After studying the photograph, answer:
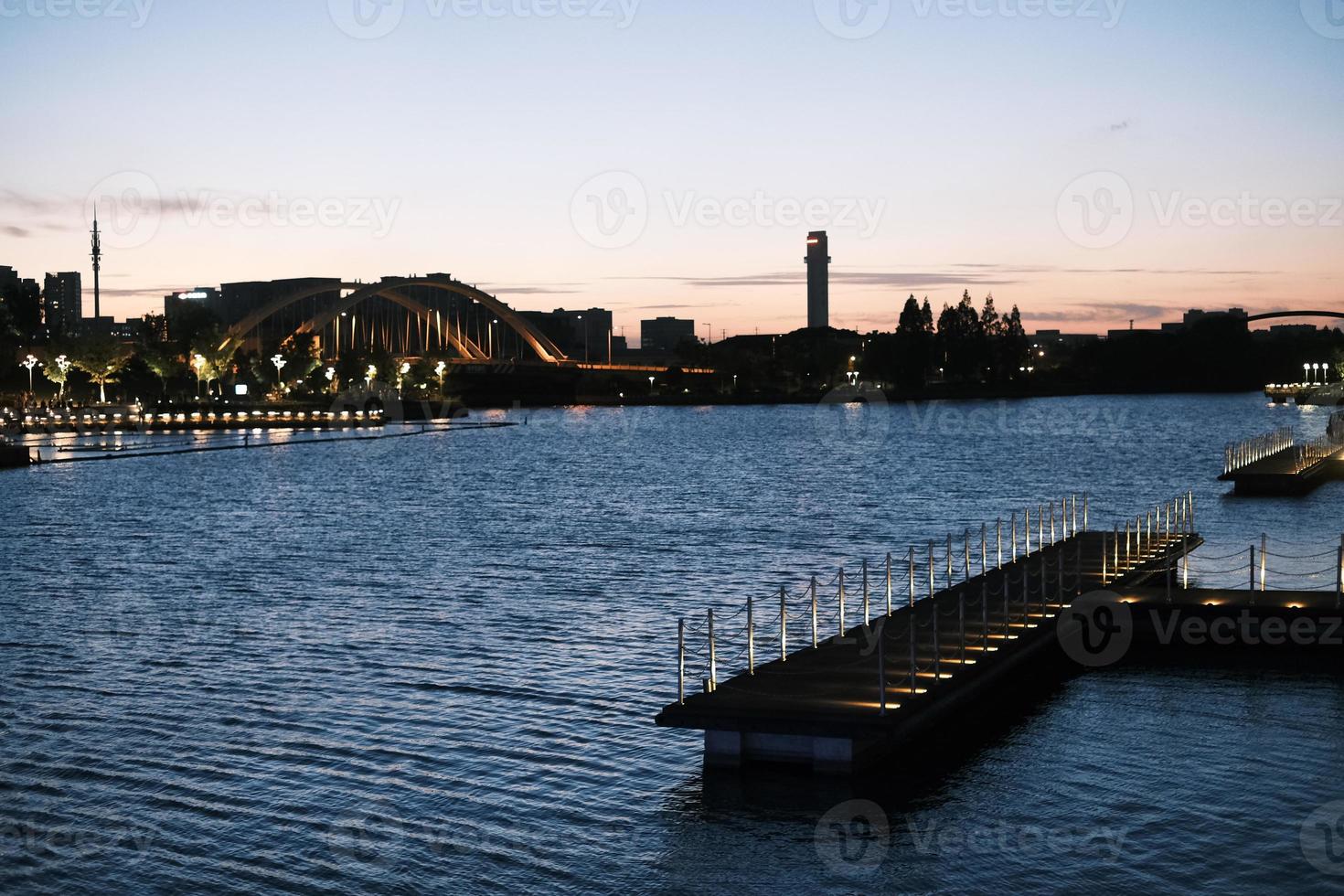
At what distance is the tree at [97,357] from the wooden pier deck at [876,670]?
14555cm

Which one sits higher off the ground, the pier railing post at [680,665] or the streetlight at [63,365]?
the streetlight at [63,365]

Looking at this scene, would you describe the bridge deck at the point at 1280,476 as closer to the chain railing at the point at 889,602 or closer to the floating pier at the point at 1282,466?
the floating pier at the point at 1282,466

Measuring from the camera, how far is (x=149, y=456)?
348 ft

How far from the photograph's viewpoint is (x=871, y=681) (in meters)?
20.9

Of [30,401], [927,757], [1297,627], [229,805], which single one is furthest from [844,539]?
[30,401]

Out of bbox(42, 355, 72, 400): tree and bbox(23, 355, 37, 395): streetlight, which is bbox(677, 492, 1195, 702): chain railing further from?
bbox(42, 355, 72, 400): tree

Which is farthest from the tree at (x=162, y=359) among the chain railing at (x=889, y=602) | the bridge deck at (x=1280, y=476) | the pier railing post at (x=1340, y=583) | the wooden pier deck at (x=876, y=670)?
the pier railing post at (x=1340, y=583)

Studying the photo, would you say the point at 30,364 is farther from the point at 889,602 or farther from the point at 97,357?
the point at 889,602

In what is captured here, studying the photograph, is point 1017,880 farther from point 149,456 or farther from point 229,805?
point 149,456

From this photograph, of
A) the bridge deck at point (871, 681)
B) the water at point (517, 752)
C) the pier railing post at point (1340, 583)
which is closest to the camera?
the water at point (517, 752)

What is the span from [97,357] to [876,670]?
156m

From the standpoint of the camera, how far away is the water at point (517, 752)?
642 inches

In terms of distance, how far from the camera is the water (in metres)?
16.3

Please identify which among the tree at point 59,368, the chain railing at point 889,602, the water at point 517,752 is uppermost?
the tree at point 59,368
